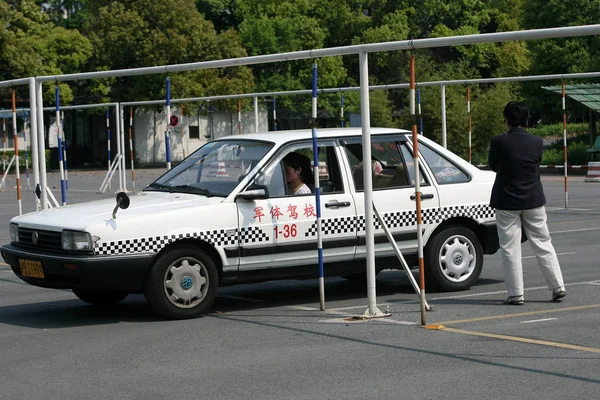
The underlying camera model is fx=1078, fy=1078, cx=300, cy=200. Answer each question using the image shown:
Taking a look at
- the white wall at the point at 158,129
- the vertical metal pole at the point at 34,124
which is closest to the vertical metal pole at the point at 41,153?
the vertical metal pole at the point at 34,124

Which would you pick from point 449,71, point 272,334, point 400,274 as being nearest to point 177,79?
point 449,71

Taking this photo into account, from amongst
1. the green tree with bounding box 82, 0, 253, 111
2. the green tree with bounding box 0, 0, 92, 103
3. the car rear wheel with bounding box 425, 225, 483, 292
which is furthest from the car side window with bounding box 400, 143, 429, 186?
the green tree with bounding box 82, 0, 253, 111

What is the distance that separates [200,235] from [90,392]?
305cm

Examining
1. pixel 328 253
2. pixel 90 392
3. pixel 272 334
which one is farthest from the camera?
pixel 328 253

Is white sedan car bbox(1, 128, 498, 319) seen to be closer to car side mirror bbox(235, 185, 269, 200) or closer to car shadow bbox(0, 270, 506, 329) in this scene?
car side mirror bbox(235, 185, 269, 200)

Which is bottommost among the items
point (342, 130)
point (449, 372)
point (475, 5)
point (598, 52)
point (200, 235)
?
point (449, 372)

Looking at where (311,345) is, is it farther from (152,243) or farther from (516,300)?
(516,300)

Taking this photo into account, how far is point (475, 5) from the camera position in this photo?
6500cm

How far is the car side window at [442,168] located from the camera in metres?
11.7

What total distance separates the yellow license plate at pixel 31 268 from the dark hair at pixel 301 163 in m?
2.65

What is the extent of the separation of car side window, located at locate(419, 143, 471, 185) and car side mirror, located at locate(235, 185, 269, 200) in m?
2.09

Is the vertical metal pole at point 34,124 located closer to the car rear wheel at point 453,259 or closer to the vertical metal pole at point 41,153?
the vertical metal pole at point 41,153

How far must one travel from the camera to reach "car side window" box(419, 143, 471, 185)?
11.7 m

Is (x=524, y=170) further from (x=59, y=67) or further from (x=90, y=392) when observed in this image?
(x=59, y=67)
